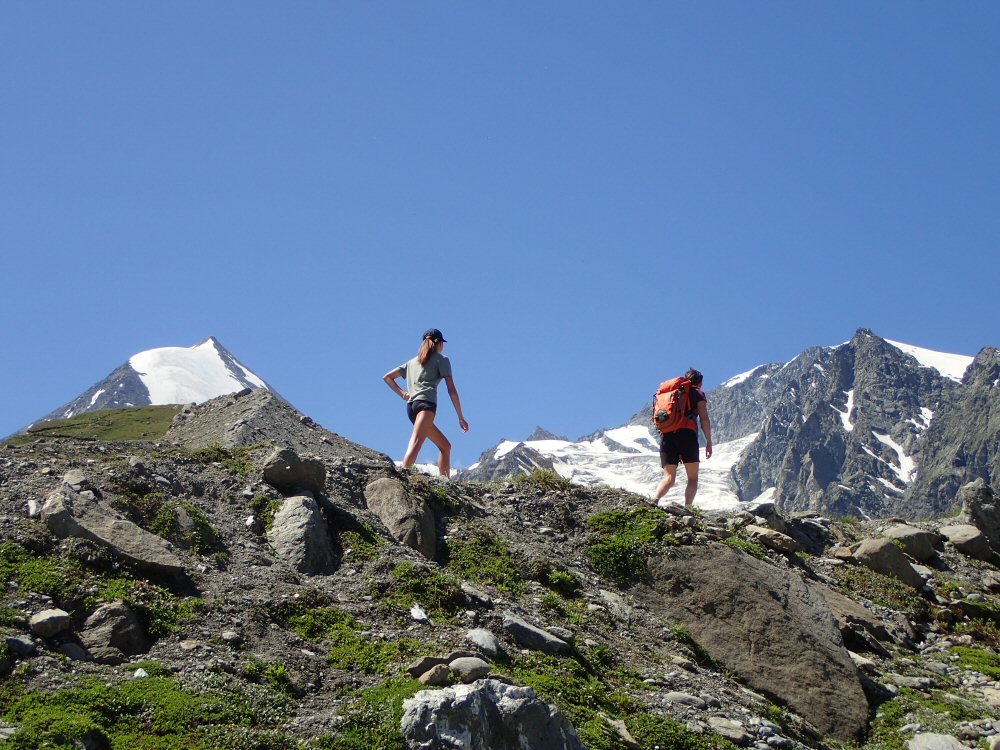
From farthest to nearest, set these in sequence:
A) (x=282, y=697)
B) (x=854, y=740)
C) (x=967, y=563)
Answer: (x=967, y=563), (x=854, y=740), (x=282, y=697)

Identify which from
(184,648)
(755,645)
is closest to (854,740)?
(755,645)

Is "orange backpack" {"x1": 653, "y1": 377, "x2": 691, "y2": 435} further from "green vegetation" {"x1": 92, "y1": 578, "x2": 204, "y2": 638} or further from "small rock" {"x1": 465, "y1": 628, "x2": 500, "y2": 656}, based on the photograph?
"green vegetation" {"x1": 92, "y1": 578, "x2": 204, "y2": 638}

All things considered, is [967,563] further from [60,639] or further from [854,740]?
[60,639]

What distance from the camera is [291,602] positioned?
10.2 metres

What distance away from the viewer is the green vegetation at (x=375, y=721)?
25.5 ft

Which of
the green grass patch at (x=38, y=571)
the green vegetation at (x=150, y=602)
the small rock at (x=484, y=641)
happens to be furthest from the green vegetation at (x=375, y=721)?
the green grass patch at (x=38, y=571)

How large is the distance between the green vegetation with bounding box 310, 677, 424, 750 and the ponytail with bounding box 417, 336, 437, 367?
8709 mm

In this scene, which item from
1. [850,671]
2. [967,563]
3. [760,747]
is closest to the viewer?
[760,747]

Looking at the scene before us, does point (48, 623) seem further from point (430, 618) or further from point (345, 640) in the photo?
point (430, 618)

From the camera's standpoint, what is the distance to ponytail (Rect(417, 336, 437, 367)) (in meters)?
16.8

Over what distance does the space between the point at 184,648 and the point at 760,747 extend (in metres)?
5.98

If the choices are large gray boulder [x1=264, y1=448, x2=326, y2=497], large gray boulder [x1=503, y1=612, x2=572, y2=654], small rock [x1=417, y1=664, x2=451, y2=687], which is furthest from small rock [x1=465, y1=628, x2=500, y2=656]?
large gray boulder [x1=264, y1=448, x2=326, y2=497]

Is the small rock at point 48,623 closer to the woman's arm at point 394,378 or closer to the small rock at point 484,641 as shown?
the small rock at point 484,641

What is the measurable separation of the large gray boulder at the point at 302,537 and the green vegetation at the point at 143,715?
10.5 ft
